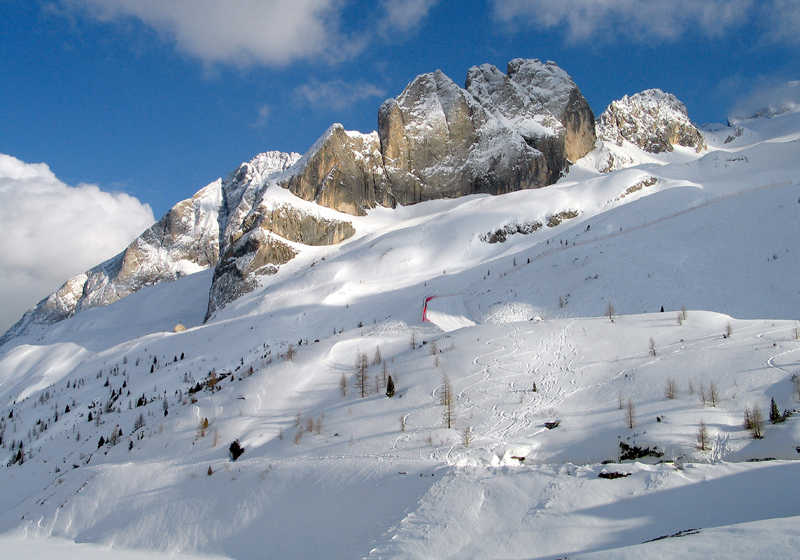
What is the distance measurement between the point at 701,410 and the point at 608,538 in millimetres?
6003

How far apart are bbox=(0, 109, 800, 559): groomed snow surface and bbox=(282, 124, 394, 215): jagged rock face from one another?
52152 mm

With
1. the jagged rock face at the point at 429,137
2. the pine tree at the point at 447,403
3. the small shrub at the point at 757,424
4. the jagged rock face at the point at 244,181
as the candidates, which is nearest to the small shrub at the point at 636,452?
the small shrub at the point at 757,424

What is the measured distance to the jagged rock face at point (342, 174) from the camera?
3413 inches

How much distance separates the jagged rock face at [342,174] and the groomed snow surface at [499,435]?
171ft

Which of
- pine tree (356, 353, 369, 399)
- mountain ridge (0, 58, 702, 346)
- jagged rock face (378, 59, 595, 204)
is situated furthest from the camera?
jagged rock face (378, 59, 595, 204)

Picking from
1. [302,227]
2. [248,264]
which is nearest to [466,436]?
[248,264]

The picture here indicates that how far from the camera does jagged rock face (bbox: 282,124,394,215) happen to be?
8669 centimetres

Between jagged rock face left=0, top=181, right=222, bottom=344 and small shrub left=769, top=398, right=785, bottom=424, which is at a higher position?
jagged rock face left=0, top=181, right=222, bottom=344

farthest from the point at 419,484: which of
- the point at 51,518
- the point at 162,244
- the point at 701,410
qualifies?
the point at 162,244

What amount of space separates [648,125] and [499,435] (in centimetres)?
13510

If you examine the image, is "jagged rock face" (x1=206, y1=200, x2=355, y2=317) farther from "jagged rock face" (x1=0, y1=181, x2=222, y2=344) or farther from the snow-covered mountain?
the snow-covered mountain

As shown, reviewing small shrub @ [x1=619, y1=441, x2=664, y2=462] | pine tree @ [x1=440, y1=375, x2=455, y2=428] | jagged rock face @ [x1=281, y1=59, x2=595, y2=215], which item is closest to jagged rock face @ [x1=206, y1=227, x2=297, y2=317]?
jagged rock face @ [x1=281, y1=59, x2=595, y2=215]

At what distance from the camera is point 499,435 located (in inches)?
497

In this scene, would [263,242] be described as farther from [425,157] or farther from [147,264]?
[147,264]
